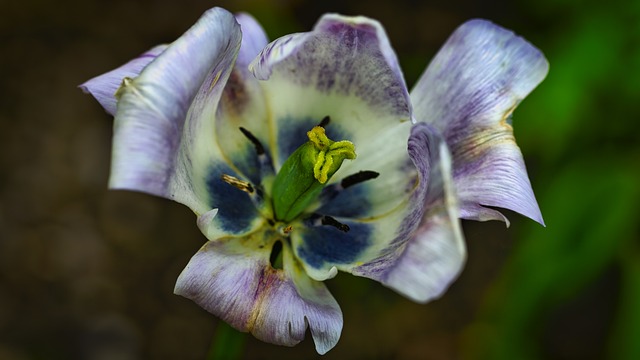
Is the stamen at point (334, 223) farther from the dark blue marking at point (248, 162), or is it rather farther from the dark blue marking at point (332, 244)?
the dark blue marking at point (248, 162)

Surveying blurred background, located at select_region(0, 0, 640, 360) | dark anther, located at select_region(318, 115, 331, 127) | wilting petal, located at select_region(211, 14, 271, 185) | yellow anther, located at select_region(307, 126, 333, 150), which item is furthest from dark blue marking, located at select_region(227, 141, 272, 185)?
blurred background, located at select_region(0, 0, 640, 360)

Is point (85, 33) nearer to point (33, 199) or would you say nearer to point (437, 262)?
point (33, 199)

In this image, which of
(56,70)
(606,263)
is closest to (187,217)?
(56,70)

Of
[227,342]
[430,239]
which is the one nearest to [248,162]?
[227,342]

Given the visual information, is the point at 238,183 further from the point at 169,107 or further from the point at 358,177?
the point at 169,107

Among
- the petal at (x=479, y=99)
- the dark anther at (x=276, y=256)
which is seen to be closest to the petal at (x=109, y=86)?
the dark anther at (x=276, y=256)

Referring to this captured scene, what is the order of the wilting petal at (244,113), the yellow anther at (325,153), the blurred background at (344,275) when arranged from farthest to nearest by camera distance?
the blurred background at (344,275)
the wilting petal at (244,113)
the yellow anther at (325,153)

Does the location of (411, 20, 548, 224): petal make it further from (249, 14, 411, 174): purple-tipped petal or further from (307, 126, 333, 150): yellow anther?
(307, 126, 333, 150): yellow anther
